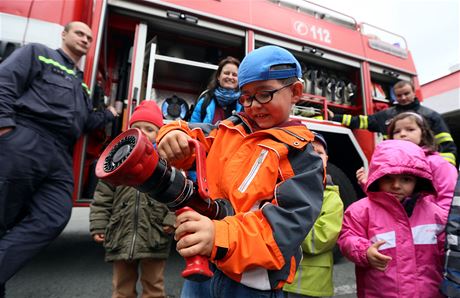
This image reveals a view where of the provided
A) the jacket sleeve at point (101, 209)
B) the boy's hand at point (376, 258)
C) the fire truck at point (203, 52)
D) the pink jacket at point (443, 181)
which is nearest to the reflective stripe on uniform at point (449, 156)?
the fire truck at point (203, 52)

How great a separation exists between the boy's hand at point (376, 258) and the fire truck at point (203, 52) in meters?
1.64

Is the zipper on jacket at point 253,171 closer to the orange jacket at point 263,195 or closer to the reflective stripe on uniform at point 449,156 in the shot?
the orange jacket at point 263,195

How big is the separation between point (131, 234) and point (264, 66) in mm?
1275

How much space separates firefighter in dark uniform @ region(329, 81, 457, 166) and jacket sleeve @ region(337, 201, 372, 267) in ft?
5.16

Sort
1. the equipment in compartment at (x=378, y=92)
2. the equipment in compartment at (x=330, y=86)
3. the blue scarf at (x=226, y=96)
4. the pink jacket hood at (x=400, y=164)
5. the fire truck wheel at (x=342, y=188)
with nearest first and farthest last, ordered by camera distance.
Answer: the pink jacket hood at (x=400, y=164) < the blue scarf at (x=226, y=96) < the fire truck wheel at (x=342, y=188) < the equipment in compartment at (x=330, y=86) < the equipment in compartment at (x=378, y=92)

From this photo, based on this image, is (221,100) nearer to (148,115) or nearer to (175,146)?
(148,115)

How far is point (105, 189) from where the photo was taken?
171 centimetres

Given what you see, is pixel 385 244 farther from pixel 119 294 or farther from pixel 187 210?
pixel 119 294

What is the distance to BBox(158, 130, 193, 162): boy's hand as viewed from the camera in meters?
0.79

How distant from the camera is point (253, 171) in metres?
0.75

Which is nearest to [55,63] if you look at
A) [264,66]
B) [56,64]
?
[56,64]

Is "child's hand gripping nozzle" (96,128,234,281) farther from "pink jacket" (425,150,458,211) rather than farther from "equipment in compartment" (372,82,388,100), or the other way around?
"equipment in compartment" (372,82,388,100)

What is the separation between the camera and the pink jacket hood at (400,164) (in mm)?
1283

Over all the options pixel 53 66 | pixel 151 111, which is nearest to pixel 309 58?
pixel 151 111
